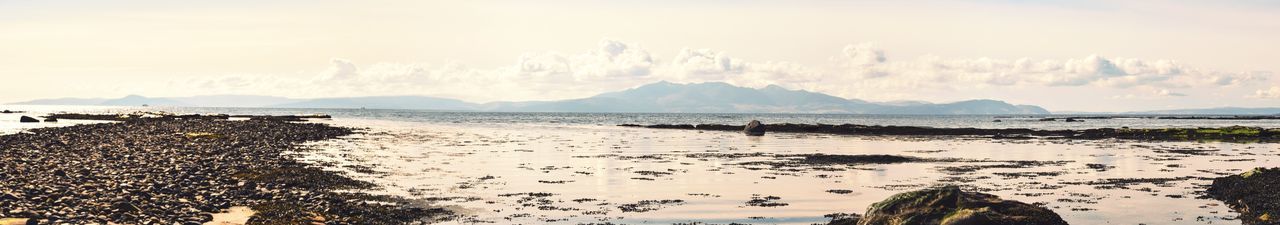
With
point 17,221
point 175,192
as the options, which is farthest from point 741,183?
point 17,221

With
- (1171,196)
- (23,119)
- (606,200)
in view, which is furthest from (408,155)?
(23,119)

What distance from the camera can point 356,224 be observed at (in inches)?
704

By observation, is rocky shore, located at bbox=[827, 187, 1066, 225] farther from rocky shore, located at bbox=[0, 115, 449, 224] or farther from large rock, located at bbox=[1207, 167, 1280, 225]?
rocky shore, located at bbox=[0, 115, 449, 224]

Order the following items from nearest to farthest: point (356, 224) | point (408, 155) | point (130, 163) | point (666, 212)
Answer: point (356, 224), point (666, 212), point (130, 163), point (408, 155)

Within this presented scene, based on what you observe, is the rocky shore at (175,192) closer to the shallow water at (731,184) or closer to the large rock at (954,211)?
the shallow water at (731,184)

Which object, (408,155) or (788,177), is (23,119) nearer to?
(408,155)

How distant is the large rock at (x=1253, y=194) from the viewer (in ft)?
65.0

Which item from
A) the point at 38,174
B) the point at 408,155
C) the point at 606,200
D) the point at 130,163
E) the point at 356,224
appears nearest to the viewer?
the point at 356,224

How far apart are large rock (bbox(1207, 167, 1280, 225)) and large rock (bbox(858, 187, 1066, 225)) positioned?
19.2 ft

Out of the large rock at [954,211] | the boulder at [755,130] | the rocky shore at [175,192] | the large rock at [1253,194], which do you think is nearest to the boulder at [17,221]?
the rocky shore at [175,192]

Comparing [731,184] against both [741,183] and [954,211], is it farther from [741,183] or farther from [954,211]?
[954,211]

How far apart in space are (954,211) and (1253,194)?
40.3 feet

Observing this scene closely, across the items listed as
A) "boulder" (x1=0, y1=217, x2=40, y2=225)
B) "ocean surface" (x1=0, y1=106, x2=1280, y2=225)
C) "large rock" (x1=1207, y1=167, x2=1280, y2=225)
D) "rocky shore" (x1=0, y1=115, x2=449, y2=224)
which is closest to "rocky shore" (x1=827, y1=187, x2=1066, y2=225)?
"ocean surface" (x1=0, y1=106, x2=1280, y2=225)

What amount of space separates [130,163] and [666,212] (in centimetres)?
1995
